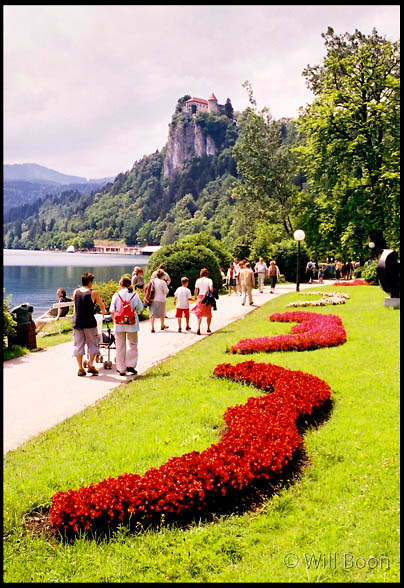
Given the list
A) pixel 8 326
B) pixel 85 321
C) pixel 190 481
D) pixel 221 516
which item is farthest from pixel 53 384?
pixel 221 516

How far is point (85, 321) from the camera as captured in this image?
30.0 ft

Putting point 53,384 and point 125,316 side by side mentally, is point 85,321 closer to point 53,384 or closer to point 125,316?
point 125,316

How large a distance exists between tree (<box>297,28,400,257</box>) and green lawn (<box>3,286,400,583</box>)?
65.8 feet

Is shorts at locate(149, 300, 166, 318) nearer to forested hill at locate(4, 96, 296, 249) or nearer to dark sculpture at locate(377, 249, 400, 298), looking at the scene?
dark sculpture at locate(377, 249, 400, 298)

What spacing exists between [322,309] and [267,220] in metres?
27.9

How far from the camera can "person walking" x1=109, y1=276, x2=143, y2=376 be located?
909cm

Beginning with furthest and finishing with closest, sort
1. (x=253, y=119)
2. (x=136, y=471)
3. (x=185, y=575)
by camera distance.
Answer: (x=253, y=119) → (x=136, y=471) → (x=185, y=575)

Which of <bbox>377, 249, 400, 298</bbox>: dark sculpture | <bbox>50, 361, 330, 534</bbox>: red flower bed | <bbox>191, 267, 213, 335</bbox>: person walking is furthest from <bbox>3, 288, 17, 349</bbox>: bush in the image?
<bbox>377, 249, 400, 298</bbox>: dark sculpture

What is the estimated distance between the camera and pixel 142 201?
577 feet

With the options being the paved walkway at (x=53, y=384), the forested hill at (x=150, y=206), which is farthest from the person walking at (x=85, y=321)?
the forested hill at (x=150, y=206)

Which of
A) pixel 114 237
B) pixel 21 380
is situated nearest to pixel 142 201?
pixel 114 237

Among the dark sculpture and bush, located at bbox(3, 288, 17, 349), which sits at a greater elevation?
the dark sculpture

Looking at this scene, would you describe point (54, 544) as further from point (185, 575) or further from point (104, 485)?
point (185, 575)

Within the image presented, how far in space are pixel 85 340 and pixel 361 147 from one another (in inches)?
878
